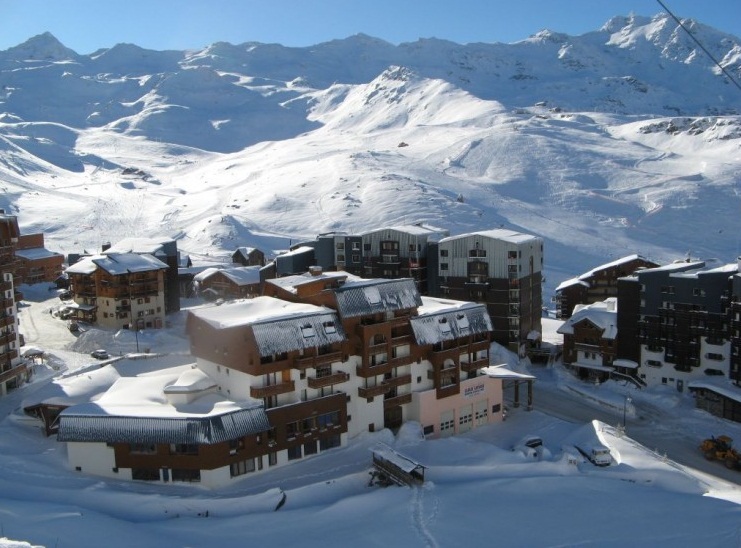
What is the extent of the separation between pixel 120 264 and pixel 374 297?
3894 cm

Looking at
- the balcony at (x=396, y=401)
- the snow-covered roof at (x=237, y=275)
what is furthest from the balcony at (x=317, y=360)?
the snow-covered roof at (x=237, y=275)

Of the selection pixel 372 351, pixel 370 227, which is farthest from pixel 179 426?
pixel 370 227

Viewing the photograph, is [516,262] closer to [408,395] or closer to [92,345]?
[408,395]

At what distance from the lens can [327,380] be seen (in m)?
40.2

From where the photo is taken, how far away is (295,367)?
39188mm

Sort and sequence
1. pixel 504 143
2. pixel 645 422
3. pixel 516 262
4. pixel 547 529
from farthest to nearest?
pixel 504 143
pixel 516 262
pixel 645 422
pixel 547 529

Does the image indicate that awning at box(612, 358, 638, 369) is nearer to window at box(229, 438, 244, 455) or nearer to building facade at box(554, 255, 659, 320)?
building facade at box(554, 255, 659, 320)

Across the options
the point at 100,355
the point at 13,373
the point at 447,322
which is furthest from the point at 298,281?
the point at 100,355

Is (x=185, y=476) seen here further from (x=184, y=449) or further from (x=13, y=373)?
(x=13, y=373)

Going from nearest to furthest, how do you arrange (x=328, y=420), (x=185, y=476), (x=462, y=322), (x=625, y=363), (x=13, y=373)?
(x=185, y=476) < (x=328, y=420) < (x=462, y=322) < (x=13, y=373) < (x=625, y=363)

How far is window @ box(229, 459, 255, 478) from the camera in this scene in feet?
118

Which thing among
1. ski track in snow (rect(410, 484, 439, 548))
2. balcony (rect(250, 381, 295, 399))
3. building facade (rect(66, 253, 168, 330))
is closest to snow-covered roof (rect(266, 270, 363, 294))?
balcony (rect(250, 381, 295, 399))

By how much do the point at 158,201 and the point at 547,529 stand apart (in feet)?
490

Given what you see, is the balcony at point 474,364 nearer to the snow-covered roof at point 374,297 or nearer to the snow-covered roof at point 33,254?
the snow-covered roof at point 374,297
